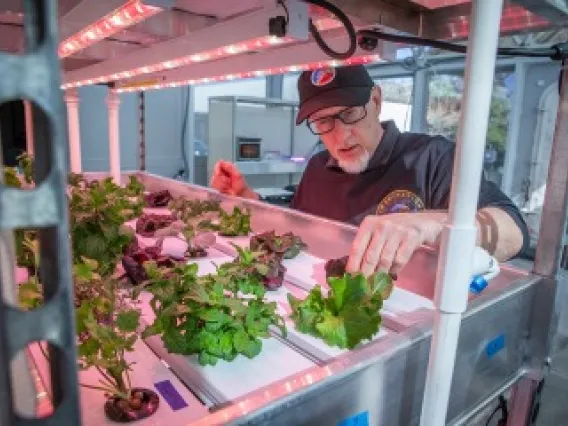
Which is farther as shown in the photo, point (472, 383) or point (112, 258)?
point (112, 258)

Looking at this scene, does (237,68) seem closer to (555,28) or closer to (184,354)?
(555,28)

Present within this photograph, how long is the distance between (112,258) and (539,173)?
21.3 feet

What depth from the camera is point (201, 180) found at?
6.59 metres

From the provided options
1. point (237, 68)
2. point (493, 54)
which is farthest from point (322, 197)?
point (493, 54)

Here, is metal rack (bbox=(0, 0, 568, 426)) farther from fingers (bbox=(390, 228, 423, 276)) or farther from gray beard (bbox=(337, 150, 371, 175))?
gray beard (bbox=(337, 150, 371, 175))

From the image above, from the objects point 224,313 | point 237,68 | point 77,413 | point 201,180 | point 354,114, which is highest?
point 237,68

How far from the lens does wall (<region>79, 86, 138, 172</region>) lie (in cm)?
506

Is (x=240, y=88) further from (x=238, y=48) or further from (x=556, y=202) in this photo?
(x=556, y=202)

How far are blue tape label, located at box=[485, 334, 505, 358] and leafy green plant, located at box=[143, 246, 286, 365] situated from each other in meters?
0.50

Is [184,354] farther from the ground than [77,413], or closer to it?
closer to it

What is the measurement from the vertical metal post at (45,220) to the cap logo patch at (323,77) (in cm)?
182

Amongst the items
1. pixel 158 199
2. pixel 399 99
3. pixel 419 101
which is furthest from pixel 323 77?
pixel 399 99

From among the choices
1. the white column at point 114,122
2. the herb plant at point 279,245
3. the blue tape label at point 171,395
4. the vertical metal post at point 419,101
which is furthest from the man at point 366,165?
the vertical metal post at point 419,101

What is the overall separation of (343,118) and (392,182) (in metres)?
0.43
